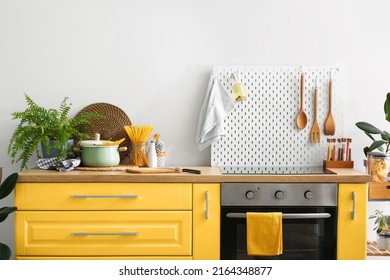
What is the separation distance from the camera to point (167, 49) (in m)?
3.48

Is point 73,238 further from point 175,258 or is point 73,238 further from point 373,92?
point 373,92

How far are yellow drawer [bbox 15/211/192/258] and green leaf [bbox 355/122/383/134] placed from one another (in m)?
1.23

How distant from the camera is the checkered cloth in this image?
310cm

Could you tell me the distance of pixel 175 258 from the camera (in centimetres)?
301

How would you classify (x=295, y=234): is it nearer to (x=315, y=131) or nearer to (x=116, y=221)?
(x=315, y=131)

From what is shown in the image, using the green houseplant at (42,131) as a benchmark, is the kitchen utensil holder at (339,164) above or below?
below

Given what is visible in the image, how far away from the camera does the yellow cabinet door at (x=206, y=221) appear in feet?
9.82

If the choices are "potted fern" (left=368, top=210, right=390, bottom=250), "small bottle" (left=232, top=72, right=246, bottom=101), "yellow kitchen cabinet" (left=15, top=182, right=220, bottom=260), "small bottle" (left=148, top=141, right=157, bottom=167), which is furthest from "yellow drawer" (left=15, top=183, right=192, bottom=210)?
"potted fern" (left=368, top=210, right=390, bottom=250)

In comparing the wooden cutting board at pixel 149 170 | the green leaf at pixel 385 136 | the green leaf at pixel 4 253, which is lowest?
the green leaf at pixel 4 253

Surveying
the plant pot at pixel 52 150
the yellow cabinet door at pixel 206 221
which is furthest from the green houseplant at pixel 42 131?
the yellow cabinet door at pixel 206 221

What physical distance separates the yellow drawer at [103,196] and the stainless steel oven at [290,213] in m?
0.26

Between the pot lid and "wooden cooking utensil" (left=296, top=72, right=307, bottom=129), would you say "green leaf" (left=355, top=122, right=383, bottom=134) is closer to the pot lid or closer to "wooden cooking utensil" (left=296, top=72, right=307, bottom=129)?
"wooden cooking utensil" (left=296, top=72, right=307, bottom=129)

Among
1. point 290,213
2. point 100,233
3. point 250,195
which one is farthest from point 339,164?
point 100,233

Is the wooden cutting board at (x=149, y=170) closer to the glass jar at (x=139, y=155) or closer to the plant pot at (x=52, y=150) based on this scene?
the glass jar at (x=139, y=155)
